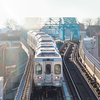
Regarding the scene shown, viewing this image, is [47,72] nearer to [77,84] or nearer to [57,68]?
[57,68]

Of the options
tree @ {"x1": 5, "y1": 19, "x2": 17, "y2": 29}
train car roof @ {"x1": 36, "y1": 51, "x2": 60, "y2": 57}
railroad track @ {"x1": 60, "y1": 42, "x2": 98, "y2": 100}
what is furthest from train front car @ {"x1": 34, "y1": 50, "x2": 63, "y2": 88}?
tree @ {"x1": 5, "y1": 19, "x2": 17, "y2": 29}

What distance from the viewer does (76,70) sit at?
66.6ft

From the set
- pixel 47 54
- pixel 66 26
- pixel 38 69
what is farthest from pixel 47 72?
pixel 66 26

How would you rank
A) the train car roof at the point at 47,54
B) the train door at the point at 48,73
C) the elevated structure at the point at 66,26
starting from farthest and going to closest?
the elevated structure at the point at 66,26
the train car roof at the point at 47,54
the train door at the point at 48,73

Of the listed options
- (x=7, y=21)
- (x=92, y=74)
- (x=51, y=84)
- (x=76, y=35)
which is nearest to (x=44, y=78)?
(x=51, y=84)

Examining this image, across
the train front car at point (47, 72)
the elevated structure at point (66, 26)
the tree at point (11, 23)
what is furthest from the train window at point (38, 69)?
the tree at point (11, 23)

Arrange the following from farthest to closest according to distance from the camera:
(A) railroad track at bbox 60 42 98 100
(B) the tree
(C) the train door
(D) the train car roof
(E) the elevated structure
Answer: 1. (B) the tree
2. (E) the elevated structure
3. (D) the train car roof
4. (A) railroad track at bbox 60 42 98 100
5. (C) the train door

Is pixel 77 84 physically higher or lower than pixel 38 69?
lower

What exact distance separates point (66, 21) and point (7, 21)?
161 ft

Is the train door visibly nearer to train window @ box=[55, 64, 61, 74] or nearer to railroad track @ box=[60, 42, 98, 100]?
train window @ box=[55, 64, 61, 74]

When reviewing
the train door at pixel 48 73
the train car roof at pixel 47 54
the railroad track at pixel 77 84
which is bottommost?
the railroad track at pixel 77 84

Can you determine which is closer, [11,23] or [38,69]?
[38,69]

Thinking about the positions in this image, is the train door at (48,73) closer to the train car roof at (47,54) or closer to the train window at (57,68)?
the train window at (57,68)

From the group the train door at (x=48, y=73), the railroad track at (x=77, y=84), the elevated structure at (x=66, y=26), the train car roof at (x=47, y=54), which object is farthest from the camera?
the elevated structure at (x=66, y=26)
